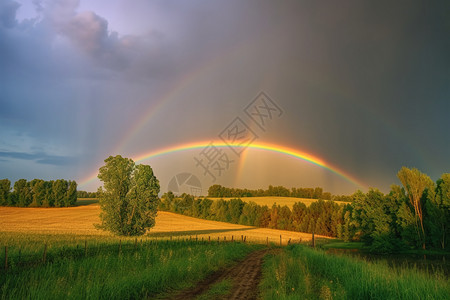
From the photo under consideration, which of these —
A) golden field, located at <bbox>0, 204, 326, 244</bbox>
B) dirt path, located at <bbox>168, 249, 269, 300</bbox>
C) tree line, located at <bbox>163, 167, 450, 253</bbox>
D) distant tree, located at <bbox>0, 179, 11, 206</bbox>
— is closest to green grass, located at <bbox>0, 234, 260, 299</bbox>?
dirt path, located at <bbox>168, 249, 269, 300</bbox>

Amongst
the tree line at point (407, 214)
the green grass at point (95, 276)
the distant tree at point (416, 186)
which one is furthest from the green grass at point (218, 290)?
the distant tree at point (416, 186)

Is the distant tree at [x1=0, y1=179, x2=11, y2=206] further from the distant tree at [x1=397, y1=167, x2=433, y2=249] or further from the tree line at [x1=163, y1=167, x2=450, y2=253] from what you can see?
the distant tree at [x1=397, y1=167, x2=433, y2=249]

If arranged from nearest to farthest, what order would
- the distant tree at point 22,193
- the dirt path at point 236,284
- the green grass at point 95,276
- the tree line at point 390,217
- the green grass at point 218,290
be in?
the green grass at point 95,276, the green grass at point 218,290, the dirt path at point 236,284, the tree line at point 390,217, the distant tree at point 22,193

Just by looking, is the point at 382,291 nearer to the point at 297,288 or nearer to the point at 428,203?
the point at 297,288

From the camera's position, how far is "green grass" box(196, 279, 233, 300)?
10789mm

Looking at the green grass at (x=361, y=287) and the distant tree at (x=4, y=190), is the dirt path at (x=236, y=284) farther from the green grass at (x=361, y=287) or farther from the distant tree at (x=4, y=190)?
the distant tree at (x=4, y=190)

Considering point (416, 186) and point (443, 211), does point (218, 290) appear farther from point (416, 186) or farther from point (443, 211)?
point (416, 186)

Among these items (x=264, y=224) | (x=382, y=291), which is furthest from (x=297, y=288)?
(x=264, y=224)

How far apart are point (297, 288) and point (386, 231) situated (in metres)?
60.2

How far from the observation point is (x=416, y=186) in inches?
2301

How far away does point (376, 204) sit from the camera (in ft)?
216

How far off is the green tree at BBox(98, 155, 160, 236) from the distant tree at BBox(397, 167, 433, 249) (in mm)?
50213

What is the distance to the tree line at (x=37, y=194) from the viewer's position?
104 metres

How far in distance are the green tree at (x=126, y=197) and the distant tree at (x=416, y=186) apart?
50213mm
